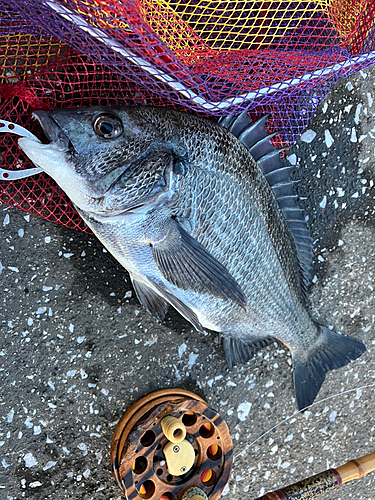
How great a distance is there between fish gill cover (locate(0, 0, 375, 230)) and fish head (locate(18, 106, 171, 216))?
0.16 metres

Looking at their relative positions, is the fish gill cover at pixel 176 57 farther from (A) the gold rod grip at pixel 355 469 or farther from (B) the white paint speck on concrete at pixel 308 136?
(A) the gold rod grip at pixel 355 469

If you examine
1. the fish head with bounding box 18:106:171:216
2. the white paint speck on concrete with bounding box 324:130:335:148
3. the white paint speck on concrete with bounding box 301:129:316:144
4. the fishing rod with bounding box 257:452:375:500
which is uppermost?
the white paint speck on concrete with bounding box 324:130:335:148

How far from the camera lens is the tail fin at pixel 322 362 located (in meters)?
1.53

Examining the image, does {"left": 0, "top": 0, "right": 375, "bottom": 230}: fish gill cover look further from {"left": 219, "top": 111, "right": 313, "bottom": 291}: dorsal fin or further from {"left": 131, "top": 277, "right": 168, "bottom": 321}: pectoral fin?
{"left": 131, "top": 277, "right": 168, "bottom": 321}: pectoral fin

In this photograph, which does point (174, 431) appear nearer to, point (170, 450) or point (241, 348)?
point (170, 450)

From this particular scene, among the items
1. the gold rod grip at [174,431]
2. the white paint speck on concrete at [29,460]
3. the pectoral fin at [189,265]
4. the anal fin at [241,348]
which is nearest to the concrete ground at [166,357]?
the white paint speck on concrete at [29,460]

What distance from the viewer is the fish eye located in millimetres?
976

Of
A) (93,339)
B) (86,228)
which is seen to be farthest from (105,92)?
(93,339)

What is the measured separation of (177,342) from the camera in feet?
5.04

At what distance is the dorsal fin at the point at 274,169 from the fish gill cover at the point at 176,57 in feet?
0.17

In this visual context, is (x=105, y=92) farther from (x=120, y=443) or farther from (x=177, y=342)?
(x=120, y=443)

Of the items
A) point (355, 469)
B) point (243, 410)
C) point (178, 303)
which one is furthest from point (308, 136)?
point (355, 469)

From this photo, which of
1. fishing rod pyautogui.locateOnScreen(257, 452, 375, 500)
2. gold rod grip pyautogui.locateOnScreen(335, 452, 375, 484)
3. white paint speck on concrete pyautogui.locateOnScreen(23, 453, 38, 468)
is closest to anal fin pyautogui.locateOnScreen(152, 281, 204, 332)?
white paint speck on concrete pyautogui.locateOnScreen(23, 453, 38, 468)

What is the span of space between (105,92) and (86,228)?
42 cm
